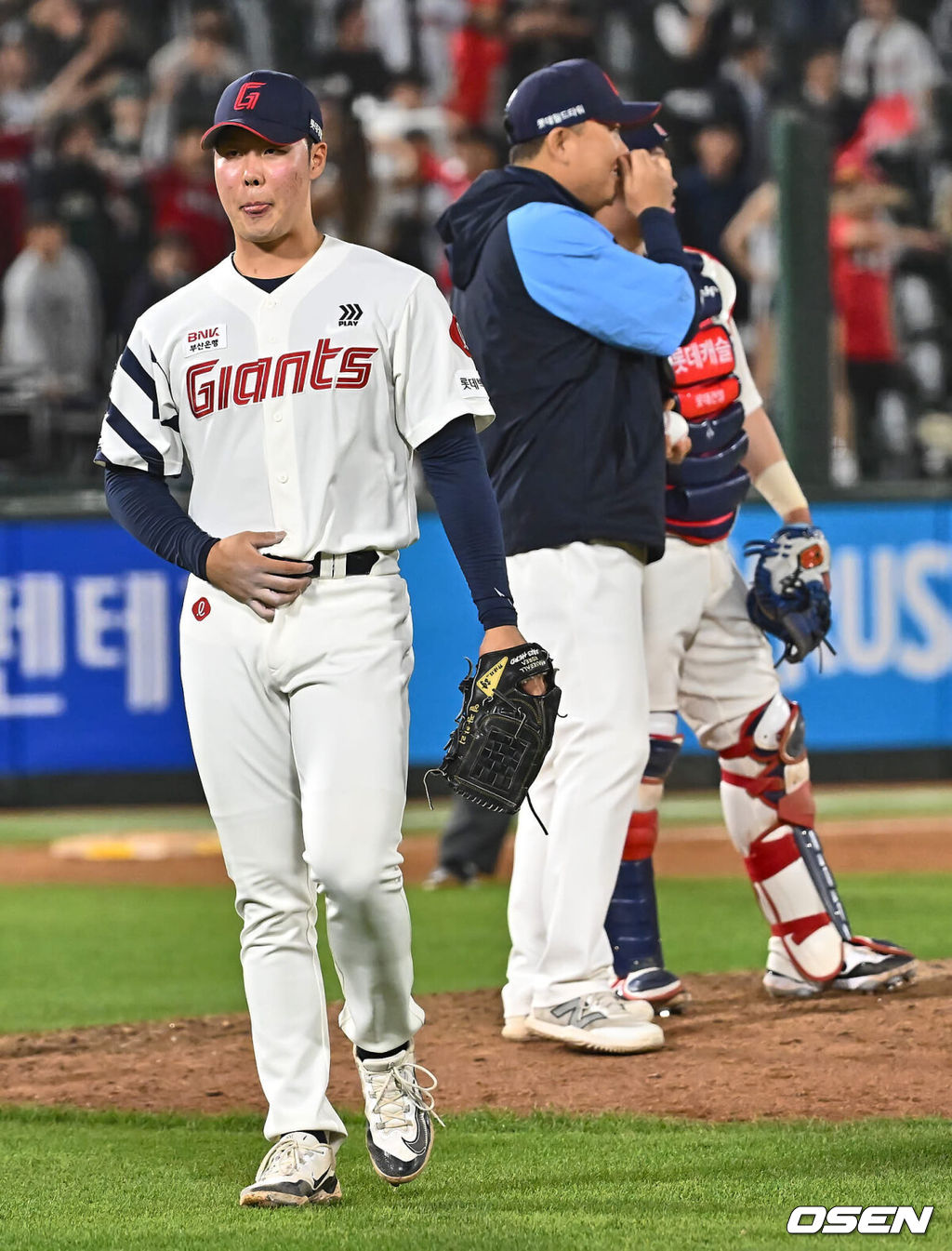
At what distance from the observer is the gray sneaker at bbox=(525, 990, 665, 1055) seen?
16.5 feet

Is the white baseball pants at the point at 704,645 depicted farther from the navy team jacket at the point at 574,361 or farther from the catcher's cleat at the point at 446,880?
the catcher's cleat at the point at 446,880

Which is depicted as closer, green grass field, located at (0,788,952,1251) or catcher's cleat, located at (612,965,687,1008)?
green grass field, located at (0,788,952,1251)

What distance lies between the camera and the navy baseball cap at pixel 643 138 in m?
5.32

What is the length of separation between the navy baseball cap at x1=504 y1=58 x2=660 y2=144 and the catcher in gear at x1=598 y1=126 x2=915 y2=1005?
36cm

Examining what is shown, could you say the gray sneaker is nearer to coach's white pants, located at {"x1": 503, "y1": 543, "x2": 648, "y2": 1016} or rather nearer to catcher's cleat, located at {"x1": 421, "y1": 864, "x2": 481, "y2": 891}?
coach's white pants, located at {"x1": 503, "y1": 543, "x2": 648, "y2": 1016}

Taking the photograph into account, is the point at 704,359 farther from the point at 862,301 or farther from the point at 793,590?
the point at 862,301

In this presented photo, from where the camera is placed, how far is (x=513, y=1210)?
366 cm

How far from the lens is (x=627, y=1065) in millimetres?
4941

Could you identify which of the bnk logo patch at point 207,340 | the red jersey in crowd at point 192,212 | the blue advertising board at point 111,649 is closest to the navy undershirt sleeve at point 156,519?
the bnk logo patch at point 207,340

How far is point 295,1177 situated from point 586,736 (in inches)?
68.5

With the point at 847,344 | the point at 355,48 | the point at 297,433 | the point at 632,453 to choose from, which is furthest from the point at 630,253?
the point at 355,48


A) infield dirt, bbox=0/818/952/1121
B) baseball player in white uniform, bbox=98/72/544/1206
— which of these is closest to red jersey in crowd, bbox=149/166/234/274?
infield dirt, bbox=0/818/952/1121

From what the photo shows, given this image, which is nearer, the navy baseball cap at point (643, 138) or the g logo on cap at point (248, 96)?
the g logo on cap at point (248, 96)

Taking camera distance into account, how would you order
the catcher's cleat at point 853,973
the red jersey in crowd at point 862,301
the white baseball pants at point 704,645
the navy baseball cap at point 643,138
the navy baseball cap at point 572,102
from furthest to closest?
1. the red jersey in crowd at point 862,301
2. the catcher's cleat at point 853,973
3. the white baseball pants at point 704,645
4. the navy baseball cap at point 643,138
5. the navy baseball cap at point 572,102
